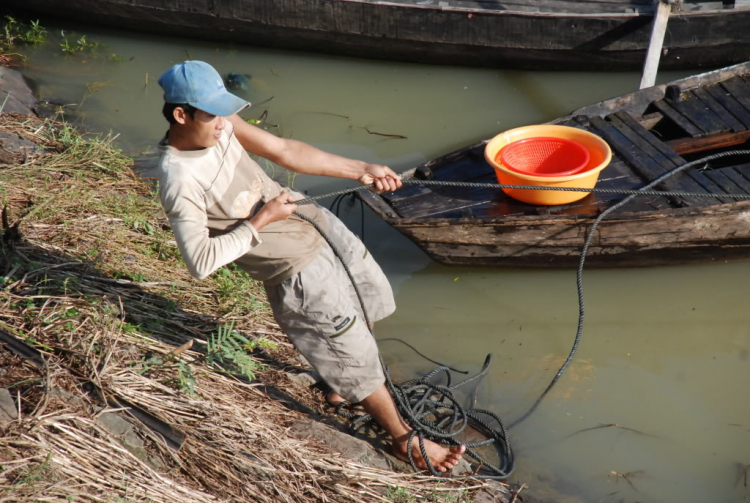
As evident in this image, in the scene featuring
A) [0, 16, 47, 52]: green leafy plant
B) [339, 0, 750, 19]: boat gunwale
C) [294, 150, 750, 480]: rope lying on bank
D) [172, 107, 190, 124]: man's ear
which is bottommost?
[294, 150, 750, 480]: rope lying on bank

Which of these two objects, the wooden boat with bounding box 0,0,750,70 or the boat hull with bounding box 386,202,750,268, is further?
the wooden boat with bounding box 0,0,750,70

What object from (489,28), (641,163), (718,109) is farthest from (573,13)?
(641,163)

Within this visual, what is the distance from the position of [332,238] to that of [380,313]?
0.54 metres

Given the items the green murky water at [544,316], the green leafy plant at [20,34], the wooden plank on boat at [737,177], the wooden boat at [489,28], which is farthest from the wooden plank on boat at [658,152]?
the green leafy plant at [20,34]

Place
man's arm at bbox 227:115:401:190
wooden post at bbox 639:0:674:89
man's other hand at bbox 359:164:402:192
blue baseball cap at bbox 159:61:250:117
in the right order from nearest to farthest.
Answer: blue baseball cap at bbox 159:61:250:117, man's arm at bbox 227:115:401:190, man's other hand at bbox 359:164:402:192, wooden post at bbox 639:0:674:89

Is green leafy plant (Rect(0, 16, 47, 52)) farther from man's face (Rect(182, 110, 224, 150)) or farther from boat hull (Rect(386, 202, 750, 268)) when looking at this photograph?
man's face (Rect(182, 110, 224, 150))

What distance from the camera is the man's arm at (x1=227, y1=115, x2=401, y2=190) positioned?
3.47m

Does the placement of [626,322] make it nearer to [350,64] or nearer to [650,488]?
[650,488]

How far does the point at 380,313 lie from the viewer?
3879mm

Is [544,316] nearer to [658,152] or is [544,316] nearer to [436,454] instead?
[658,152]

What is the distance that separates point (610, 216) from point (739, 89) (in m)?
2.16

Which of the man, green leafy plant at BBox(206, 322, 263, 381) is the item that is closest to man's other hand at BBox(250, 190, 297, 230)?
the man

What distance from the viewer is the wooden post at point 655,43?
22.3 ft

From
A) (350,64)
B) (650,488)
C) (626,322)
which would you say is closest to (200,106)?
(650,488)
